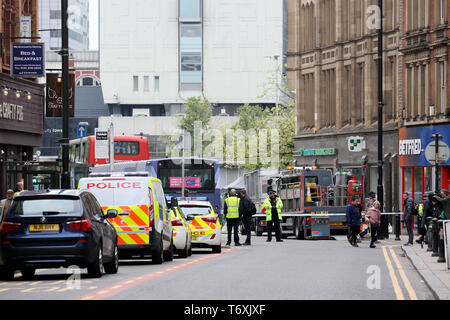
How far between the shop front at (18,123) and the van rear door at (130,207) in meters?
19.0

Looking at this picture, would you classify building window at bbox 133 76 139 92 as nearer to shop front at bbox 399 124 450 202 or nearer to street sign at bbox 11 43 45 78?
shop front at bbox 399 124 450 202

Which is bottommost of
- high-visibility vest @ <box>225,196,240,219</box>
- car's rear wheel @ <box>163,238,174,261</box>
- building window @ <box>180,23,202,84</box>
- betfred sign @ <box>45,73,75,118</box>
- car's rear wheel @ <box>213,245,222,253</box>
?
car's rear wheel @ <box>213,245,222,253</box>

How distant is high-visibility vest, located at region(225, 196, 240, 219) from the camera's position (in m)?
35.3

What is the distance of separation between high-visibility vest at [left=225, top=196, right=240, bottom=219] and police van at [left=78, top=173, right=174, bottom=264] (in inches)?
455

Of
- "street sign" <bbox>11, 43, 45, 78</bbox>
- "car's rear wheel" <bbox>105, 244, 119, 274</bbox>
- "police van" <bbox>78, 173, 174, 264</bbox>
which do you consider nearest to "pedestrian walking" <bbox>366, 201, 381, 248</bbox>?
"street sign" <bbox>11, 43, 45, 78</bbox>

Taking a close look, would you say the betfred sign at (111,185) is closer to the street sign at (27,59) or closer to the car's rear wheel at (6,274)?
the car's rear wheel at (6,274)

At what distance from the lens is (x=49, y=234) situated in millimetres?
19016

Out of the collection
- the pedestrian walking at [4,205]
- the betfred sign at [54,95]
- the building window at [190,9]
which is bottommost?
the pedestrian walking at [4,205]

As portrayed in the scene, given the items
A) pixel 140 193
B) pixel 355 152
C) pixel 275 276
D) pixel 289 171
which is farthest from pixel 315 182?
pixel 275 276

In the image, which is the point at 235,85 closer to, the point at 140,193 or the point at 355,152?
the point at 355,152

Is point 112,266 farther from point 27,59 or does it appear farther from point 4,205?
point 27,59

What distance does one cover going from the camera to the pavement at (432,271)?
53.6 feet

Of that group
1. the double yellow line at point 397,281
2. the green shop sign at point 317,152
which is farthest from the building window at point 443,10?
the double yellow line at point 397,281

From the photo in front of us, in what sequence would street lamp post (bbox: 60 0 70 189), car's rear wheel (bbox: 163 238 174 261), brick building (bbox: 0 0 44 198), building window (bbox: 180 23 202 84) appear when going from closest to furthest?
car's rear wheel (bbox: 163 238 174 261) → street lamp post (bbox: 60 0 70 189) → brick building (bbox: 0 0 44 198) → building window (bbox: 180 23 202 84)
